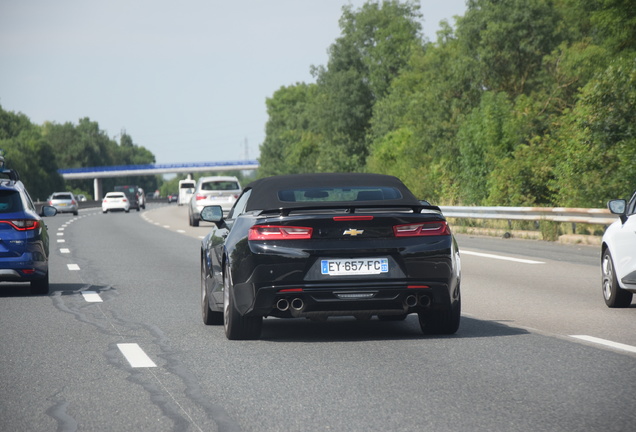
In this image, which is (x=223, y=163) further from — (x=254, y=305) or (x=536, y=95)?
(x=254, y=305)

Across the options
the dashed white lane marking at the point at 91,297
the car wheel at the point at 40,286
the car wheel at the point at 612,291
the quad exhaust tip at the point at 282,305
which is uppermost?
the quad exhaust tip at the point at 282,305

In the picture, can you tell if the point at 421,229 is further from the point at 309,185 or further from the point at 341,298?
the point at 309,185

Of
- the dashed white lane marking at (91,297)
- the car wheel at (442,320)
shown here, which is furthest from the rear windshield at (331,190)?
the dashed white lane marking at (91,297)

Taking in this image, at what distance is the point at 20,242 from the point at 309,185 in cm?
548

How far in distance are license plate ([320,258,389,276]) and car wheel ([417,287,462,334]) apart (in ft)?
2.72

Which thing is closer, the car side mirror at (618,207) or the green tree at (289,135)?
the car side mirror at (618,207)

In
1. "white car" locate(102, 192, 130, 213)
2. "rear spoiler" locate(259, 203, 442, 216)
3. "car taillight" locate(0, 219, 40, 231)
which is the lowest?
"white car" locate(102, 192, 130, 213)

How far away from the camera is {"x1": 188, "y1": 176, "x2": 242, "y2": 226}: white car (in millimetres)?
40031

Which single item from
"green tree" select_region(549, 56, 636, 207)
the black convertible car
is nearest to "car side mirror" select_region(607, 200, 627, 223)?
the black convertible car

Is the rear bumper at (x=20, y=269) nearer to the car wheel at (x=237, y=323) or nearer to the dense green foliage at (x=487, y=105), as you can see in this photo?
the car wheel at (x=237, y=323)

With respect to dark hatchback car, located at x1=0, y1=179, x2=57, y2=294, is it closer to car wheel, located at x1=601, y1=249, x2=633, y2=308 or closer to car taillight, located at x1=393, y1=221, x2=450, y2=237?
car taillight, located at x1=393, y1=221, x2=450, y2=237

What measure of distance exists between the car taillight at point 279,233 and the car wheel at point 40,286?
252 inches

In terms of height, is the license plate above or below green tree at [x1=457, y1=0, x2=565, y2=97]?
below

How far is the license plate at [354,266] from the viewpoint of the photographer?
29.4 feet
